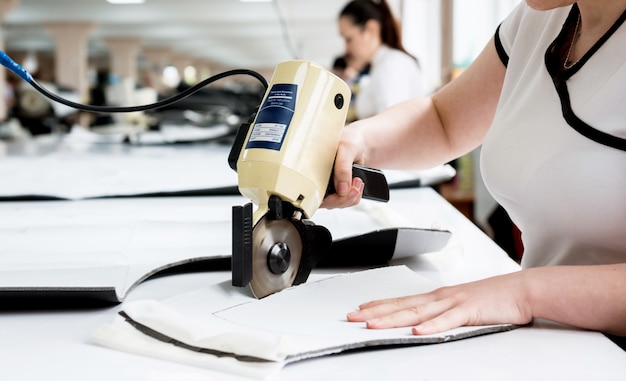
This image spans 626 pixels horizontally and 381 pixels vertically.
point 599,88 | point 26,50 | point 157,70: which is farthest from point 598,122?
point 26,50

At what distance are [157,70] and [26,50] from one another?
18.5 feet

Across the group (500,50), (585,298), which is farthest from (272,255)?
(500,50)

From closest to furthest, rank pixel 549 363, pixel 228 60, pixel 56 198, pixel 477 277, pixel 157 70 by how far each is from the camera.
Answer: pixel 549 363 → pixel 477 277 → pixel 56 198 → pixel 157 70 → pixel 228 60

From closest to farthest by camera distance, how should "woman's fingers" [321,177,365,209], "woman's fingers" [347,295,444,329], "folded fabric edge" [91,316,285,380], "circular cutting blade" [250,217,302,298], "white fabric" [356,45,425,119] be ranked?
1. "folded fabric edge" [91,316,285,380]
2. "woman's fingers" [347,295,444,329]
3. "circular cutting blade" [250,217,302,298]
4. "woman's fingers" [321,177,365,209]
5. "white fabric" [356,45,425,119]

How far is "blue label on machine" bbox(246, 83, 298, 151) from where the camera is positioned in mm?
809

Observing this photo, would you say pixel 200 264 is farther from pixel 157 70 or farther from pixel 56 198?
pixel 157 70

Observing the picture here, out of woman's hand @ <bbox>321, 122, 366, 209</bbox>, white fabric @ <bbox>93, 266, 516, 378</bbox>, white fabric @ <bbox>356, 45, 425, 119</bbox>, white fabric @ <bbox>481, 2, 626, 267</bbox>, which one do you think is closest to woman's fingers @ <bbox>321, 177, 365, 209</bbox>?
woman's hand @ <bbox>321, 122, 366, 209</bbox>

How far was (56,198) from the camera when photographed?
1.57 metres

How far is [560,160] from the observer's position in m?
0.87

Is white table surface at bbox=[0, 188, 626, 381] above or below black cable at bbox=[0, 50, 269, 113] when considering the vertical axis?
below

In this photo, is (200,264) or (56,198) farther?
A: (56,198)

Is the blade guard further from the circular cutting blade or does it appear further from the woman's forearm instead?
the woman's forearm

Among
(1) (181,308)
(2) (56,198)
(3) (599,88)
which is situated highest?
(3) (599,88)

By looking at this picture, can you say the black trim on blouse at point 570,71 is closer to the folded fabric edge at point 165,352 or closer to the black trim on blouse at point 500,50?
the black trim on blouse at point 500,50
